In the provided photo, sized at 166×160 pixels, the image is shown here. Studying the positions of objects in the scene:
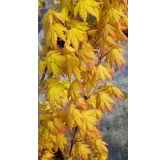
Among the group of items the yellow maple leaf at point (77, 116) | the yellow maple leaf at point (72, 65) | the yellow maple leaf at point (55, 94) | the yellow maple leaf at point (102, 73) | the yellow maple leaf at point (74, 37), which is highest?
the yellow maple leaf at point (74, 37)

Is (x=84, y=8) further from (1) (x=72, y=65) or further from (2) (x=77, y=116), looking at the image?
(2) (x=77, y=116)

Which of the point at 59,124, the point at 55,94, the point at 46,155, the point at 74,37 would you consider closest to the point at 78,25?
the point at 74,37

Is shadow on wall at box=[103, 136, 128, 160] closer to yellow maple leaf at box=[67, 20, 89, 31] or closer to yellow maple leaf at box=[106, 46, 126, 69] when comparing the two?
yellow maple leaf at box=[106, 46, 126, 69]

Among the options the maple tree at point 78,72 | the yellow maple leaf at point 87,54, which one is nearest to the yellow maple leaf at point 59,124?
the maple tree at point 78,72

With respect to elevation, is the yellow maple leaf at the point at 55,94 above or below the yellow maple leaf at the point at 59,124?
above

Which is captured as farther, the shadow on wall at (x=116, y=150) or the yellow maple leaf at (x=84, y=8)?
the shadow on wall at (x=116, y=150)

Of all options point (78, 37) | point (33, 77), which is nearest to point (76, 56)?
point (78, 37)

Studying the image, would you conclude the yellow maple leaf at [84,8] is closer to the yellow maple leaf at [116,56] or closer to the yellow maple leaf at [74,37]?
the yellow maple leaf at [74,37]

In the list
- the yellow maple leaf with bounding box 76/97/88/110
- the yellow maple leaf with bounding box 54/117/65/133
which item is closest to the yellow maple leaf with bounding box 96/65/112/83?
the yellow maple leaf with bounding box 76/97/88/110
